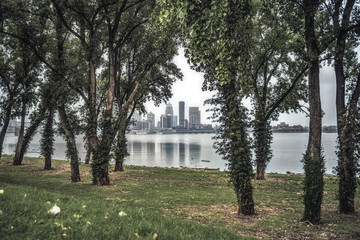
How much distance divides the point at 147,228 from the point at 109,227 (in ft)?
2.36

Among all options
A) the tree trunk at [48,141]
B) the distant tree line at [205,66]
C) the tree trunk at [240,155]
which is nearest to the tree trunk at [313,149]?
the distant tree line at [205,66]

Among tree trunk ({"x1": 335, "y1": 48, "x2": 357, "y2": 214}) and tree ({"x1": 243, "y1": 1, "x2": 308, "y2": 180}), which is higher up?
tree ({"x1": 243, "y1": 1, "x2": 308, "y2": 180})

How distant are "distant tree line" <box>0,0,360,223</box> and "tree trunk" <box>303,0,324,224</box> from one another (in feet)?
0.11

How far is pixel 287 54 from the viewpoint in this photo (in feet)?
73.9

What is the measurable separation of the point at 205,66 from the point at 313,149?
233 inches

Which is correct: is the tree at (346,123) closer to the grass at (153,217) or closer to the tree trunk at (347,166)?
the tree trunk at (347,166)

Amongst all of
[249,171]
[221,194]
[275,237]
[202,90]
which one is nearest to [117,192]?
[221,194]

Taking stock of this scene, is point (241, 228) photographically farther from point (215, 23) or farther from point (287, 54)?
point (287, 54)

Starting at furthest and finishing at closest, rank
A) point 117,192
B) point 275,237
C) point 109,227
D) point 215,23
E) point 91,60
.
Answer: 1. point 91,60
2. point 117,192
3. point 275,237
4. point 215,23
5. point 109,227

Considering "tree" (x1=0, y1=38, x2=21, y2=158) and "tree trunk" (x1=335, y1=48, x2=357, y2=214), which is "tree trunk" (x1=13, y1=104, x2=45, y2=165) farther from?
"tree trunk" (x1=335, y1=48, x2=357, y2=214)

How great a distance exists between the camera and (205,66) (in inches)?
464

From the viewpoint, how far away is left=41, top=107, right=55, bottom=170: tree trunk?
21500 millimetres

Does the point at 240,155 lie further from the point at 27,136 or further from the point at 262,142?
the point at 27,136

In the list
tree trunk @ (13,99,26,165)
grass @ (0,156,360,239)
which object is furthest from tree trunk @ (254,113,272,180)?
tree trunk @ (13,99,26,165)
